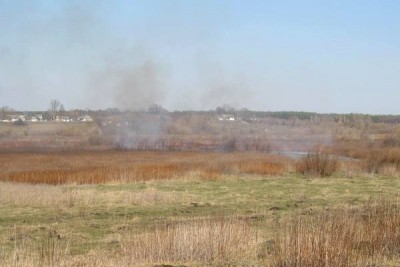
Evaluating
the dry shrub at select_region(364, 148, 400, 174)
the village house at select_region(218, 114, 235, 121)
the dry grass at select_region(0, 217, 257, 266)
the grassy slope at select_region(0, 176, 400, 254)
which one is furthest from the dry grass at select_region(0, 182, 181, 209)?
the village house at select_region(218, 114, 235, 121)

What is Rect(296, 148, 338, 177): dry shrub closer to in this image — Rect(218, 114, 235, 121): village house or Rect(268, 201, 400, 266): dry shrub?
Rect(268, 201, 400, 266): dry shrub

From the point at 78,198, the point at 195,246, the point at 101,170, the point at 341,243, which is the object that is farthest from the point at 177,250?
the point at 101,170

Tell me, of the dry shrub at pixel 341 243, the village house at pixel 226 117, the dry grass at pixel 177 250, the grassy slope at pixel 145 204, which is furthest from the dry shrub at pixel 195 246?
the village house at pixel 226 117

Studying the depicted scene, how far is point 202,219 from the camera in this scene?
14367 mm

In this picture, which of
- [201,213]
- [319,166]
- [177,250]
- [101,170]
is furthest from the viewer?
Answer: [101,170]

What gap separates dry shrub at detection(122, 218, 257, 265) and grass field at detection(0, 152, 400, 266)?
0.02 m

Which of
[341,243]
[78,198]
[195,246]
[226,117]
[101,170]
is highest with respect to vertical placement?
[226,117]

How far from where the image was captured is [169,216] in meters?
17.0

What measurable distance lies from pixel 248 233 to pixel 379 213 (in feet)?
9.21

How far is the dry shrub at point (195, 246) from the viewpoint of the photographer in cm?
1048

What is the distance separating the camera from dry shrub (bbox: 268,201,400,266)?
9195 millimetres

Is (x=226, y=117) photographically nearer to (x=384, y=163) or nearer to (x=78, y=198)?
(x=384, y=163)

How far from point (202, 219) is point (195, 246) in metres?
3.60

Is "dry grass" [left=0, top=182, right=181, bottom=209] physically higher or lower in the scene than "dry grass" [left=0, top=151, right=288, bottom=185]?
higher
